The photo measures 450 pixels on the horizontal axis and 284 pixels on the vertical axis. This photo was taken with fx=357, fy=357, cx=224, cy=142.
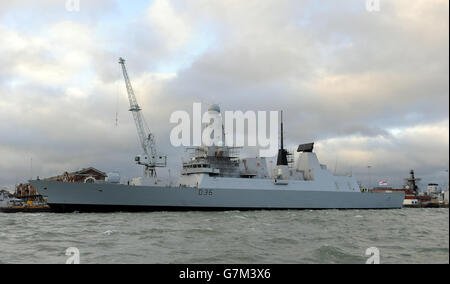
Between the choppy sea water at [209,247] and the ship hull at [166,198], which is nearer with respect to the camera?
the choppy sea water at [209,247]

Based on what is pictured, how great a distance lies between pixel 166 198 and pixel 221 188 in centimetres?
514

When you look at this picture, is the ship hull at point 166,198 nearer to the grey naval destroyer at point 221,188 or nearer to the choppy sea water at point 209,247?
the grey naval destroyer at point 221,188

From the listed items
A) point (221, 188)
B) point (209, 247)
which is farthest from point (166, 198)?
point (209, 247)

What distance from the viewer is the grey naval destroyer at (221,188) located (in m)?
28.5

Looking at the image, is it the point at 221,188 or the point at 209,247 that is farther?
the point at 221,188

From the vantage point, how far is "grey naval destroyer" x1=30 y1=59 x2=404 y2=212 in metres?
28.5

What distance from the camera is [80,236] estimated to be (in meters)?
14.9

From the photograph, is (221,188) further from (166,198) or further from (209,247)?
(209,247)

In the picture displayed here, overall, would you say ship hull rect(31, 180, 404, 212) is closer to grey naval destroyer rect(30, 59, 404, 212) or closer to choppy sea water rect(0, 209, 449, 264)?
grey naval destroyer rect(30, 59, 404, 212)

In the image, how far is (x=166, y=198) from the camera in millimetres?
30031

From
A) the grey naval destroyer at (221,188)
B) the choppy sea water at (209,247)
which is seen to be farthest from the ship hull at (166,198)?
the choppy sea water at (209,247)

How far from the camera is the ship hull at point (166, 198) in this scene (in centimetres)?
2823
